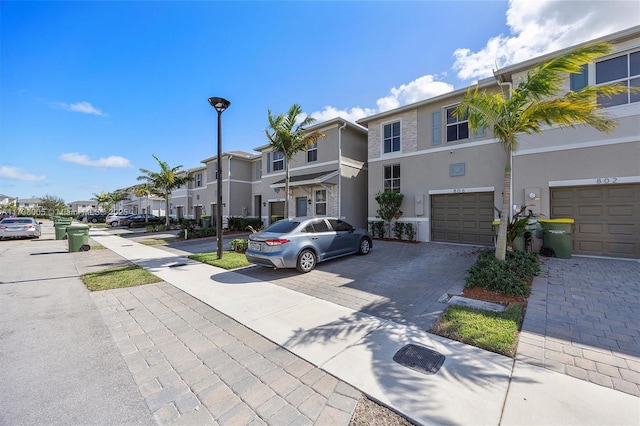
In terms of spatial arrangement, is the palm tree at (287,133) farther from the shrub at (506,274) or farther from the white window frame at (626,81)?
the white window frame at (626,81)

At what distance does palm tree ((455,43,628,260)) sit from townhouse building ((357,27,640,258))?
3.15 meters

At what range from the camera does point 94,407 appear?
2.42 m

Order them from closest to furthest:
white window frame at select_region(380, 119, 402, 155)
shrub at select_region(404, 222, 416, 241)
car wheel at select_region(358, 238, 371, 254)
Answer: car wheel at select_region(358, 238, 371, 254) < shrub at select_region(404, 222, 416, 241) < white window frame at select_region(380, 119, 402, 155)

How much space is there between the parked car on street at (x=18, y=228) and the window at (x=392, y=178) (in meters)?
21.9

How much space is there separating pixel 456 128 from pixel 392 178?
3.60 meters

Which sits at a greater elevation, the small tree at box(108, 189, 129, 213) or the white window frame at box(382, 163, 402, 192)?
the small tree at box(108, 189, 129, 213)

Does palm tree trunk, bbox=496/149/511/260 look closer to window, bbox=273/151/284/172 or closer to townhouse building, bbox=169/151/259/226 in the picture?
window, bbox=273/151/284/172

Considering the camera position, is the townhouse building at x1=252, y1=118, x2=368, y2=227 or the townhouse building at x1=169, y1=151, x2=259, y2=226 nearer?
the townhouse building at x1=252, y1=118, x2=368, y2=227

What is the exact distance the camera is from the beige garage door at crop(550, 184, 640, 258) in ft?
25.7

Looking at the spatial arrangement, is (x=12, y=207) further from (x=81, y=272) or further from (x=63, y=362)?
(x=63, y=362)

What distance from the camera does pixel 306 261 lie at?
24.2 feet

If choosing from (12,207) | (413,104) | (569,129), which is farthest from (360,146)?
(12,207)

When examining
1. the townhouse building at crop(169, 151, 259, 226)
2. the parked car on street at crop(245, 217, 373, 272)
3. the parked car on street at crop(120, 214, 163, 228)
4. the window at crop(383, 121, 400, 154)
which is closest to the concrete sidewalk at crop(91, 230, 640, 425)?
the parked car on street at crop(245, 217, 373, 272)

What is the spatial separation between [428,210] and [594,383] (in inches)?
389
